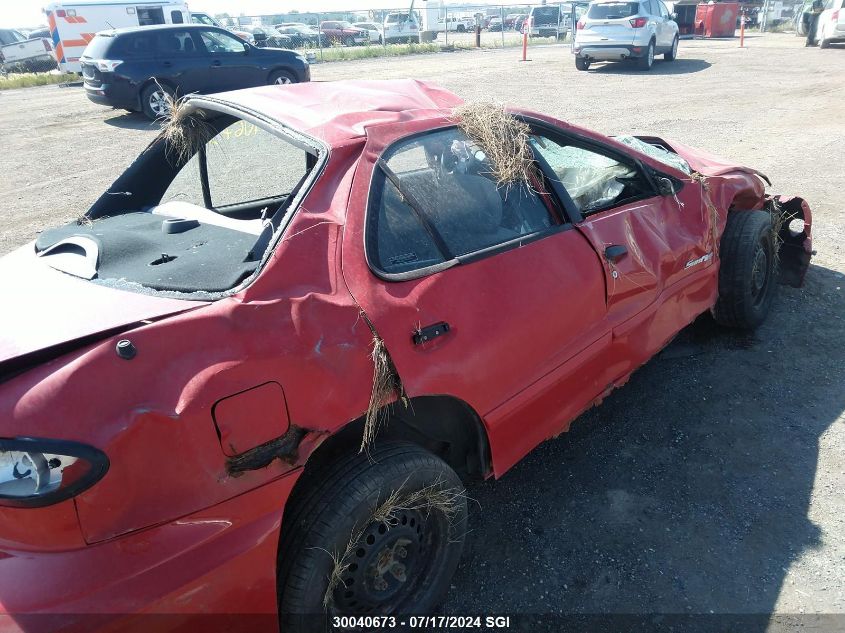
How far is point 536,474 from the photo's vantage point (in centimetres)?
306

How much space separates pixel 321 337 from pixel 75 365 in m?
0.63

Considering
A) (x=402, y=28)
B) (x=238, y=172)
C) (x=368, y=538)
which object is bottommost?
(x=368, y=538)

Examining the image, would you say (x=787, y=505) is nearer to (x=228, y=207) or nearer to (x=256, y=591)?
(x=256, y=591)

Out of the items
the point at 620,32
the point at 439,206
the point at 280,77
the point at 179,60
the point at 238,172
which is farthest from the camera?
the point at 620,32

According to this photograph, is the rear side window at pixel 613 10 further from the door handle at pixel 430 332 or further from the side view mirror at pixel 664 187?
the door handle at pixel 430 332

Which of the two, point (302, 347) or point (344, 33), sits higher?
point (302, 347)

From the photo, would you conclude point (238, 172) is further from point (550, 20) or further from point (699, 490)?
point (550, 20)

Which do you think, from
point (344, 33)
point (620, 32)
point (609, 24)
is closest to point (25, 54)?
point (344, 33)

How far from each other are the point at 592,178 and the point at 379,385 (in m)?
2.02

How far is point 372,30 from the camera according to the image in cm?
3553

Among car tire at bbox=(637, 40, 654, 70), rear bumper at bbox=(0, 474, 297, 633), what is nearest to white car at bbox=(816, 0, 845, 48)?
car tire at bbox=(637, 40, 654, 70)

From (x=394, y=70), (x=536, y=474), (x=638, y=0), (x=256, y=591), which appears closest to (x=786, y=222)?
(x=536, y=474)

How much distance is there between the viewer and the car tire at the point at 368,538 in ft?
6.16

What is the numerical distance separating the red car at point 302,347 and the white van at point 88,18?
66.2 feet
